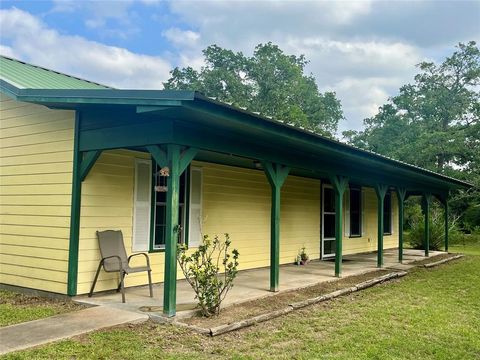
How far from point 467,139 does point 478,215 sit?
4154 millimetres

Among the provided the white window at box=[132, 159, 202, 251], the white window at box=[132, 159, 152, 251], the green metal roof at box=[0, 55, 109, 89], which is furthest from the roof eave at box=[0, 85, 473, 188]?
the white window at box=[132, 159, 202, 251]

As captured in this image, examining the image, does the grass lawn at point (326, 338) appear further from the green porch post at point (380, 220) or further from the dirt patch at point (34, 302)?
the green porch post at point (380, 220)

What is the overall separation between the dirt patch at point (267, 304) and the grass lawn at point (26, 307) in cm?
160

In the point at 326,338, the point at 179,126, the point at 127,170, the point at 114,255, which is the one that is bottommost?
the point at 326,338

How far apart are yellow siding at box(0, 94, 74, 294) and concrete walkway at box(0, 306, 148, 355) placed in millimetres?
1032

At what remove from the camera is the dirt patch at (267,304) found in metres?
4.78

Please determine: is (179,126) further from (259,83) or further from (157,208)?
(259,83)

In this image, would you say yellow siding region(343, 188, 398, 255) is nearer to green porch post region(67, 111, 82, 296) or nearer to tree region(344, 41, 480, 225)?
green porch post region(67, 111, 82, 296)

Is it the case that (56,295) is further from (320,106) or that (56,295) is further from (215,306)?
(320,106)

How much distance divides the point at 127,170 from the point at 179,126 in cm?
192

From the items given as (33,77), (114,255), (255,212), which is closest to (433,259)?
(255,212)

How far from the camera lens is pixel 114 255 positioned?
594 centimetres

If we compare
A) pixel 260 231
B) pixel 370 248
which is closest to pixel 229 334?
pixel 260 231

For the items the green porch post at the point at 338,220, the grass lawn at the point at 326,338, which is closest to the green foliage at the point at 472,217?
the green porch post at the point at 338,220
